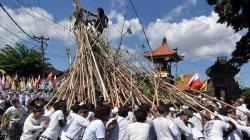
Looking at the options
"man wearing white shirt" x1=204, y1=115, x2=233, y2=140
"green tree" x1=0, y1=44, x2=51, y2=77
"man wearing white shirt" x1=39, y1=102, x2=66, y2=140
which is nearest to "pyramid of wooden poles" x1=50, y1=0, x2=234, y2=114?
"man wearing white shirt" x1=204, y1=115, x2=233, y2=140

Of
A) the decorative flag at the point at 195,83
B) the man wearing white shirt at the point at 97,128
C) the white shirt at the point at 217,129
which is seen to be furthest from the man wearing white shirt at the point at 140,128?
the decorative flag at the point at 195,83

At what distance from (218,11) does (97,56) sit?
7.90 m

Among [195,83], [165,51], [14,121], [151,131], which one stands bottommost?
[14,121]

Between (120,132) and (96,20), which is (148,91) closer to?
(96,20)

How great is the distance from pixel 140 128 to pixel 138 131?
5 cm

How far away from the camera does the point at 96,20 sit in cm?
1027

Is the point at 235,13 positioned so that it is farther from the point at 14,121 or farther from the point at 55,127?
the point at 55,127

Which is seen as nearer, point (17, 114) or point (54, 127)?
point (54, 127)

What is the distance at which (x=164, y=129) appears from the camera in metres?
6.42

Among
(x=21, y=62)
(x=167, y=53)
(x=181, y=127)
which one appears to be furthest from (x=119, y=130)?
(x=21, y=62)

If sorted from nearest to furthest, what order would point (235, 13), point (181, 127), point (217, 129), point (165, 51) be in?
point (181, 127), point (217, 129), point (235, 13), point (165, 51)

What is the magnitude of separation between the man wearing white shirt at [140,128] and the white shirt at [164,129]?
0.27 m

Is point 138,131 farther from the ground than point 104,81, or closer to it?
closer to it

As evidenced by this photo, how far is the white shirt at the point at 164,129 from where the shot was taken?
6414 millimetres
